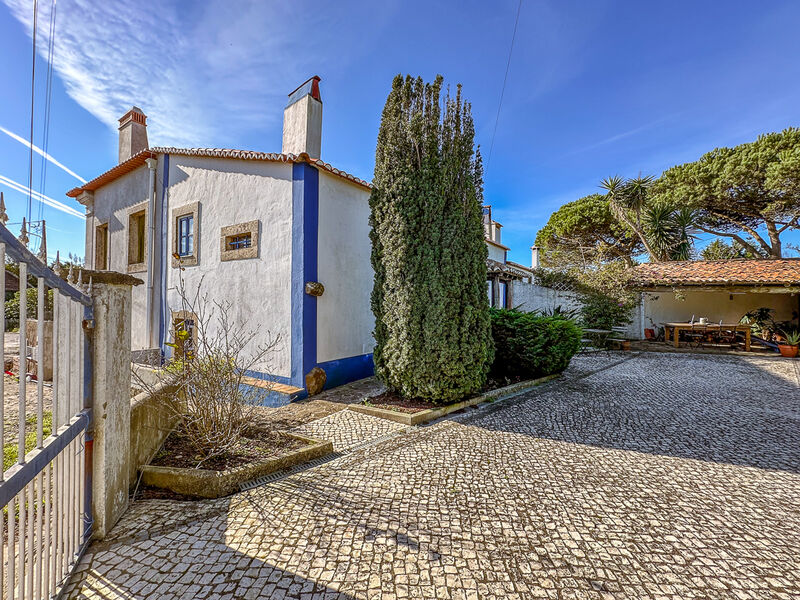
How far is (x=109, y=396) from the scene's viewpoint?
2.53 meters

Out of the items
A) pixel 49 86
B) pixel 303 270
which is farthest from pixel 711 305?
pixel 49 86

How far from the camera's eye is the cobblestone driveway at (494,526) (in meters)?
2.15

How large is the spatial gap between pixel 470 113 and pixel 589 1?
3190mm

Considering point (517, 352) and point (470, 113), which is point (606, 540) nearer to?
point (517, 352)

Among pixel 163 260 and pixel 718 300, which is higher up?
pixel 163 260

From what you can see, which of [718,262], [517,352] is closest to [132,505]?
[517,352]

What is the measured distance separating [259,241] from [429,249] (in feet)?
12.5

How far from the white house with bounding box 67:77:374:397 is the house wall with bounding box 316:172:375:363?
0.02m

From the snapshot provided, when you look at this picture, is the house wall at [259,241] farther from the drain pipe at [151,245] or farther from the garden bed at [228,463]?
the garden bed at [228,463]

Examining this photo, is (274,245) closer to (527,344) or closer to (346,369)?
(346,369)

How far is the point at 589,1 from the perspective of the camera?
6.56 metres

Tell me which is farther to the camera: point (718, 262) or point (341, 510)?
point (718, 262)

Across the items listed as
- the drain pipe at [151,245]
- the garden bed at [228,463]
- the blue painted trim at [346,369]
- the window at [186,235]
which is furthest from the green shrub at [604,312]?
the drain pipe at [151,245]

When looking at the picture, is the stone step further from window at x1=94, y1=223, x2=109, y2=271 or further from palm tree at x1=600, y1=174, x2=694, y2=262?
palm tree at x1=600, y1=174, x2=694, y2=262
